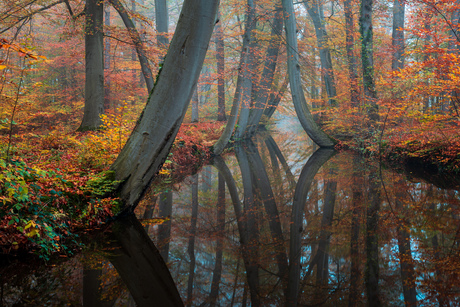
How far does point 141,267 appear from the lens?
2852mm

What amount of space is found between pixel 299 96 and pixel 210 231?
8054mm

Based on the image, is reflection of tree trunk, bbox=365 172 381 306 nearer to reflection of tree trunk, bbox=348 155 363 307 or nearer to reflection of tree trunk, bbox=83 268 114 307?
reflection of tree trunk, bbox=348 155 363 307

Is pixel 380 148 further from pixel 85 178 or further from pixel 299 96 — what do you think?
pixel 85 178

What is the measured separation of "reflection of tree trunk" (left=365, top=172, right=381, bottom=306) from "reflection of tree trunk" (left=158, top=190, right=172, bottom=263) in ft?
6.15

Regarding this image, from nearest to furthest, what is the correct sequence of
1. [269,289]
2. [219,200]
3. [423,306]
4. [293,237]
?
1. [423,306]
2. [269,289]
3. [293,237]
4. [219,200]

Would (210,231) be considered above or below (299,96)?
below

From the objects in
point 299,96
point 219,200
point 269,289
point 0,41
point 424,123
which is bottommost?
point 269,289

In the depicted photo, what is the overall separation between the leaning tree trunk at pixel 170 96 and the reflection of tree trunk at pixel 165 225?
688mm

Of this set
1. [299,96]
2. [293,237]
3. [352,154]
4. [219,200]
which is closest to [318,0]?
[299,96]

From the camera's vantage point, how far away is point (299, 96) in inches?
429

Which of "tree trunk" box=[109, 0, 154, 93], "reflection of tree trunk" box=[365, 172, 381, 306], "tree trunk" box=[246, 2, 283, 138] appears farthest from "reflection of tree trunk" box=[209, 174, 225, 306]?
"tree trunk" box=[246, 2, 283, 138]

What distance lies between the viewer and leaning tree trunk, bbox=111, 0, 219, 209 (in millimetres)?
3885

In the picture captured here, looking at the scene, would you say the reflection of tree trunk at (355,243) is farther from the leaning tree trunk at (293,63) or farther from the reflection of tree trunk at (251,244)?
the leaning tree trunk at (293,63)

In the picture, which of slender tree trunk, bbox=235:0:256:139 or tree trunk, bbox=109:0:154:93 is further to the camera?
slender tree trunk, bbox=235:0:256:139
